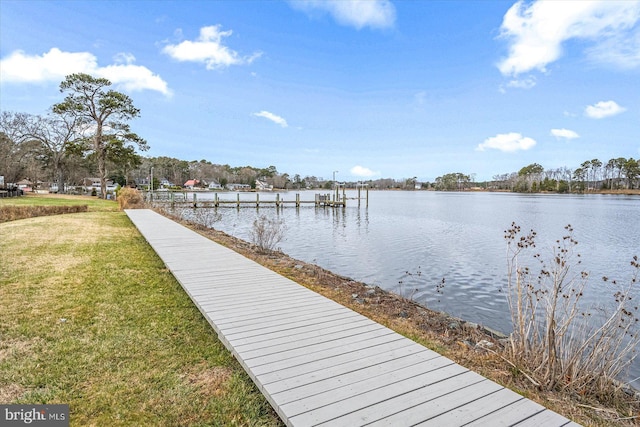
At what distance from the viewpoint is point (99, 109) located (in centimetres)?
2666

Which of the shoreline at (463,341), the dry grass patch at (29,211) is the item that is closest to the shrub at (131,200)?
the dry grass patch at (29,211)

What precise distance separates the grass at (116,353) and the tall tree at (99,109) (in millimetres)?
24791

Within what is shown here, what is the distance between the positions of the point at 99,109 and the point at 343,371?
31.4m

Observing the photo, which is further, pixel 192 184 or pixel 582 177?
pixel 192 184

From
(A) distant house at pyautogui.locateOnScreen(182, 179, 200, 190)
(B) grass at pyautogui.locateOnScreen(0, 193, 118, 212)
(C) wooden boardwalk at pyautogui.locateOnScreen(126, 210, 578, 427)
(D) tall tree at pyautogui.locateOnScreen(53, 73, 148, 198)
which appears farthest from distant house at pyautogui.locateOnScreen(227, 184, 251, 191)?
(C) wooden boardwalk at pyautogui.locateOnScreen(126, 210, 578, 427)

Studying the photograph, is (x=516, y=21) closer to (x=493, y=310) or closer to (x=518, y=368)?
(x=493, y=310)

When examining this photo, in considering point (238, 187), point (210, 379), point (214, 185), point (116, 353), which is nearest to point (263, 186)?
point (238, 187)

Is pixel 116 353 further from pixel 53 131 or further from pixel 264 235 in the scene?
pixel 53 131

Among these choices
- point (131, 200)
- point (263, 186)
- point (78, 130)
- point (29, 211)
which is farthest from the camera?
point (263, 186)

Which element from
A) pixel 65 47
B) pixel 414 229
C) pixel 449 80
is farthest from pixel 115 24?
pixel 449 80

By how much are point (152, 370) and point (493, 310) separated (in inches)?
234

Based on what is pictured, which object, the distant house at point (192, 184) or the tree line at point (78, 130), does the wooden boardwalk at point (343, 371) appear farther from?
the distant house at point (192, 184)

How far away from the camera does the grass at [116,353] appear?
233 cm

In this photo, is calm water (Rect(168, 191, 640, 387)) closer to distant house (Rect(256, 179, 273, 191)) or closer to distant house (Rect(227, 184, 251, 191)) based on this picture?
distant house (Rect(227, 184, 251, 191))
